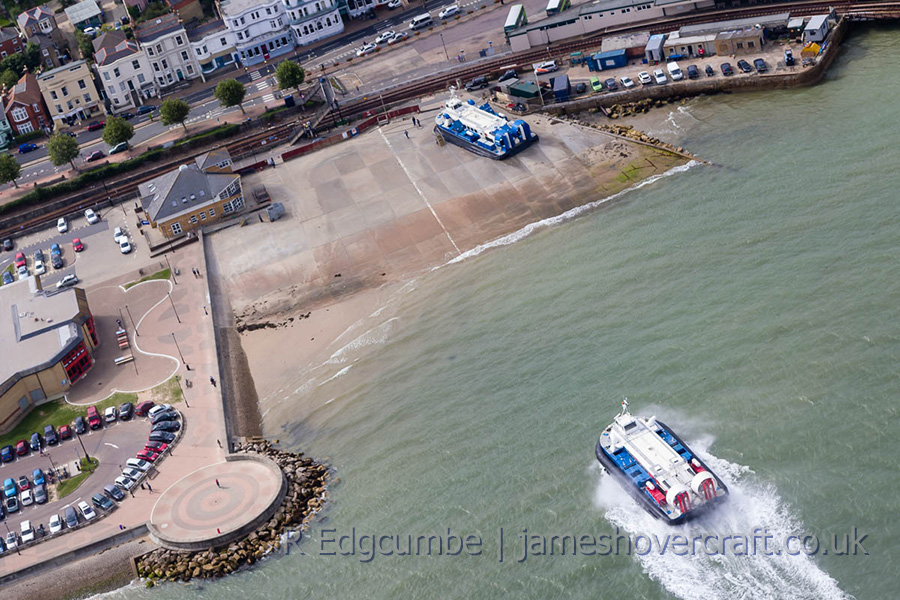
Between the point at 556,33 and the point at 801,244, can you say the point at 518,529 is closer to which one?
the point at 801,244

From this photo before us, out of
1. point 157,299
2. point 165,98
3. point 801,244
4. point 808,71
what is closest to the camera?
point 801,244

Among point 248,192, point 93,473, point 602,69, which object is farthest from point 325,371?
point 602,69

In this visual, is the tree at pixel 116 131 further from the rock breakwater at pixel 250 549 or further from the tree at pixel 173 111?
the rock breakwater at pixel 250 549

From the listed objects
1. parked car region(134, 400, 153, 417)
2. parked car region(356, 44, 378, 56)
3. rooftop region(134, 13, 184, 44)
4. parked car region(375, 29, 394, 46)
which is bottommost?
parked car region(134, 400, 153, 417)

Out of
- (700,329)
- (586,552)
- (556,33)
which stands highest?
(556,33)

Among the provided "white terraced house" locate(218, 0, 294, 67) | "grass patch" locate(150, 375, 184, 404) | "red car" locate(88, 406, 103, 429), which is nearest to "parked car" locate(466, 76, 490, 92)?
"white terraced house" locate(218, 0, 294, 67)

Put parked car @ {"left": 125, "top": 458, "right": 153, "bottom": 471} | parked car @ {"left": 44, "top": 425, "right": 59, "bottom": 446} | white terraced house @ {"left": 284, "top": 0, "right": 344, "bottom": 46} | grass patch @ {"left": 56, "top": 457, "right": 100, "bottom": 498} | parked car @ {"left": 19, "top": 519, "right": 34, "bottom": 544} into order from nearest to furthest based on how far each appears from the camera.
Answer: parked car @ {"left": 19, "top": 519, "right": 34, "bottom": 544} → grass patch @ {"left": 56, "top": 457, "right": 100, "bottom": 498} → parked car @ {"left": 125, "top": 458, "right": 153, "bottom": 471} → parked car @ {"left": 44, "top": 425, "right": 59, "bottom": 446} → white terraced house @ {"left": 284, "top": 0, "right": 344, "bottom": 46}

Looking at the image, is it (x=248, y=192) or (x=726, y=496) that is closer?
(x=726, y=496)

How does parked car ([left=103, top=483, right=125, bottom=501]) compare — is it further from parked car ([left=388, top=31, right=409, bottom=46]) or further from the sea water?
parked car ([left=388, top=31, right=409, bottom=46])
